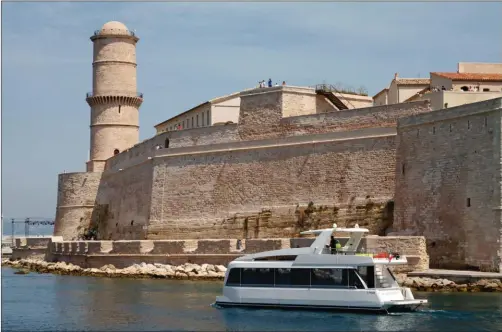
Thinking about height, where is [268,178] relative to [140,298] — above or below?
above

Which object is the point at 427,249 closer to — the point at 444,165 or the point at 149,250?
the point at 444,165

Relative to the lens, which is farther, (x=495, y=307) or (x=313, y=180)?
(x=313, y=180)

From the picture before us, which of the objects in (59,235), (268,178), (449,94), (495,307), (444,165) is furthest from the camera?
(59,235)

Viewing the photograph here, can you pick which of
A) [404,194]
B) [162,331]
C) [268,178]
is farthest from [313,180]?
[162,331]

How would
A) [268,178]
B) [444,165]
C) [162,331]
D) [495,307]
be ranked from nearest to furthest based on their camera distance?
1. [162,331]
2. [495,307]
3. [444,165]
4. [268,178]

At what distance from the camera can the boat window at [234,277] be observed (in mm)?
20266

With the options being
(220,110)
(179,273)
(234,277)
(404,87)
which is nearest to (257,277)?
(234,277)

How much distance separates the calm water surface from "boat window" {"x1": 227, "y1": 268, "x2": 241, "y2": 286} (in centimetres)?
54

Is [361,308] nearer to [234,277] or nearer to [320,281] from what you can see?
[320,281]

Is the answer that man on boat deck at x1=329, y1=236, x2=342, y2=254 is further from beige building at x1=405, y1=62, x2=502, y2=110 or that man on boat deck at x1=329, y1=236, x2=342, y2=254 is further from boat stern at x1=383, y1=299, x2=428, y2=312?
beige building at x1=405, y1=62, x2=502, y2=110

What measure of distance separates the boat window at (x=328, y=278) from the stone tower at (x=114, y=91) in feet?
70.6

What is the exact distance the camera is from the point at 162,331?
58.6 feet

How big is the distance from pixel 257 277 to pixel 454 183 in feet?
24.0

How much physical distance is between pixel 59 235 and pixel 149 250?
1312cm
